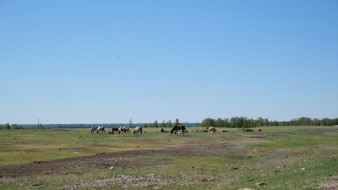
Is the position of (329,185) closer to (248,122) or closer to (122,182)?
(122,182)

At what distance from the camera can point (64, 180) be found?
57.0 feet

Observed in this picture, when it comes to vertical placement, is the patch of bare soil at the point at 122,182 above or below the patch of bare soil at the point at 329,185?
below

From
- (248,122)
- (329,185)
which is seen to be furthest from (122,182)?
(248,122)

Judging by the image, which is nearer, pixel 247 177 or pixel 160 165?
pixel 247 177

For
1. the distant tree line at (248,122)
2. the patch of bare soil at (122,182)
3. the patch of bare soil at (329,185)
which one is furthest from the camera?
the distant tree line at (248,122)

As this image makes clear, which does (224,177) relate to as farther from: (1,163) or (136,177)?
(1,163)

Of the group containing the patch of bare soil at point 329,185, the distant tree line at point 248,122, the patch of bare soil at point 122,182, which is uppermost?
the distant tree line at point 248,122

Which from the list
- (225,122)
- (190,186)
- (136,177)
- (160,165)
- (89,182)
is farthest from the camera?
(225,122)

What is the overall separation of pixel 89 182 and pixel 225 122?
94.2 m

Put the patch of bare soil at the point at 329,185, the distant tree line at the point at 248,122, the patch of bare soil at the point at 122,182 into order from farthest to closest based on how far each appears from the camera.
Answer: the distant tree line at the point at 248,122 < the patch of bare soil at the point at 122,182 < the patch of bare soil at the point at 329,185

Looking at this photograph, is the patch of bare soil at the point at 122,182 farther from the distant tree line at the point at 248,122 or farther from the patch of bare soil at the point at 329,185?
the distant tree line at the point at 248,122

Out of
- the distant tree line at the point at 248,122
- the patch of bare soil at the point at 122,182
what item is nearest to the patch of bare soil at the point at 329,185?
the patch of bare soil at the point at 122,182

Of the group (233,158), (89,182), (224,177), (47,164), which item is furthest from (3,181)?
(233,158)

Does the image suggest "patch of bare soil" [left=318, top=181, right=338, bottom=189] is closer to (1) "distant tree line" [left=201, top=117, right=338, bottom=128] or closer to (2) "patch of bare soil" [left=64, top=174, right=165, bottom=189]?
(2) "patch of bare soil" [left=64, top=174, right=165, bottom=189]
